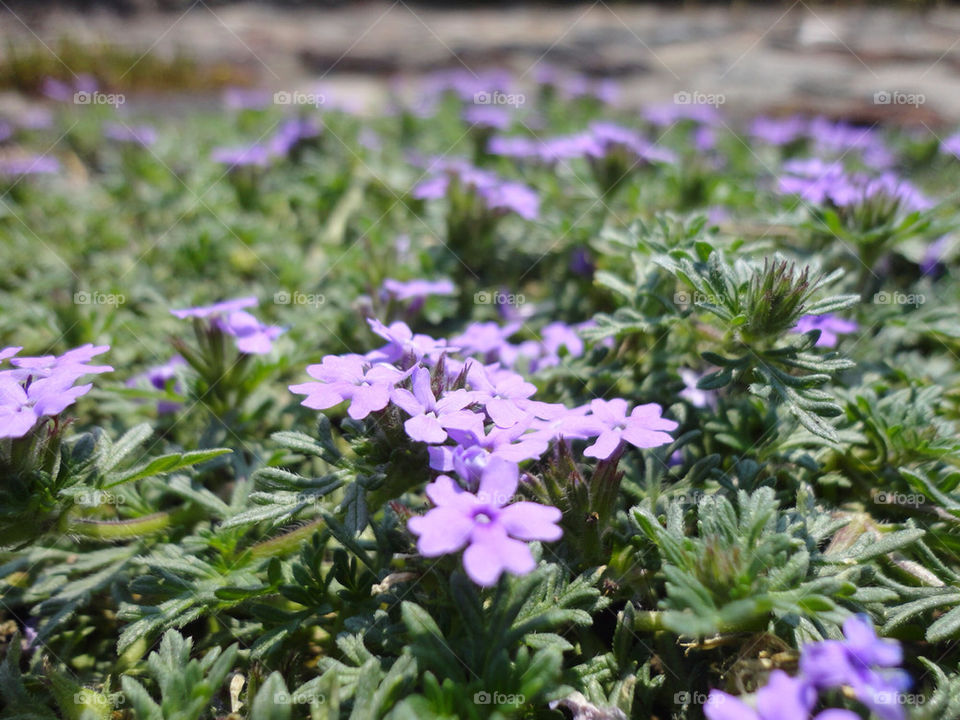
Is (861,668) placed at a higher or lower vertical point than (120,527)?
higher

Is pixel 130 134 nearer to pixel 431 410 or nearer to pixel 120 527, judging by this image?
→ pixel 120 527

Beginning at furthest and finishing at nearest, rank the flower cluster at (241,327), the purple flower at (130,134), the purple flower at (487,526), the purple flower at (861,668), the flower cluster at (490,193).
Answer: the purple flower at (130,134)
the flower cluster at (490,193)
the flower cluster at (241,327)
the purple flower at (487,526)
the purple flower at (861,668)

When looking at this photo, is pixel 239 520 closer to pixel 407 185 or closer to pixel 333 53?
pixel 407 185

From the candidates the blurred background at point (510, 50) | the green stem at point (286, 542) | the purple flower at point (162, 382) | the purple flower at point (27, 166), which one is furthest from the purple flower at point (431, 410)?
the blurred background at point (510, 50)

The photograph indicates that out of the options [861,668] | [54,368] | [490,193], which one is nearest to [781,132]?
[490,193]

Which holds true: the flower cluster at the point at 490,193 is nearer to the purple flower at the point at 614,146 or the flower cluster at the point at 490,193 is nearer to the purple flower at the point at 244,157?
the purple flower at the point at 614,146

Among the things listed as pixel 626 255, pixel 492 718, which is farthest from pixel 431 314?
pixel 492 718
